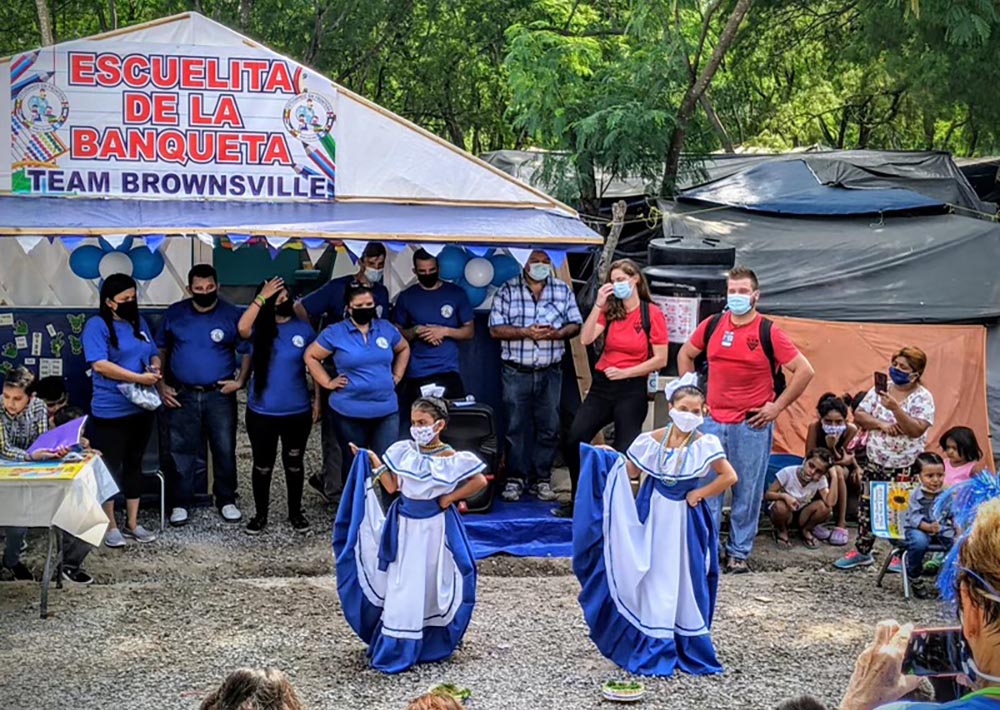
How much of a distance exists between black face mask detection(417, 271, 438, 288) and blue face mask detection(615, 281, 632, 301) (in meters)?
1.53

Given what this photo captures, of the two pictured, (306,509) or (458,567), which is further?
(306,509)

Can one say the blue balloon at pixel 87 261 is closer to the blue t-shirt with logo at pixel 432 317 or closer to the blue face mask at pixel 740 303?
the blue t-shirt with logo at pixel 432 317

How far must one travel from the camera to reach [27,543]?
8906 millimetres

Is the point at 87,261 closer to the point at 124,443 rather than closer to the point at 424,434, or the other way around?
the point at 124,443

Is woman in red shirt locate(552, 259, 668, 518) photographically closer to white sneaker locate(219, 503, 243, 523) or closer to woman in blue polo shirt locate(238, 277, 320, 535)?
woman in blue polo shirt locate(238, 277, 320, 535)

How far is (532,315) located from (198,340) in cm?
233

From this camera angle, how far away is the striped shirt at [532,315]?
9539 millimetres

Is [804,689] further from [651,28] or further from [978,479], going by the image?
[651,28]

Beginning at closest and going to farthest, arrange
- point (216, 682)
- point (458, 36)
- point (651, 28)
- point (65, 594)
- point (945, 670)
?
1. point (945, 670)
2. point (216, 682)
3. point (65, 594)
4. point (651, 28)
5. point (458, 36)

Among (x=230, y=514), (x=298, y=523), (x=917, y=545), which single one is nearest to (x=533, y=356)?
(x=298, y=523)

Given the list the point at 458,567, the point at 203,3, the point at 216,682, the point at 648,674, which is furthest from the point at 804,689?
the point at 203,3

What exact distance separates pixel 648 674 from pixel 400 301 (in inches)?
158

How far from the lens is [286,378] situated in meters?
9.22

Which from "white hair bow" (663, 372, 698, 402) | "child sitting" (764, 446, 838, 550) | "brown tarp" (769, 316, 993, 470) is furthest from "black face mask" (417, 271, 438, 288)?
"white hair bow" (663, 372, 698, 402)
